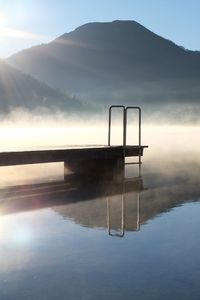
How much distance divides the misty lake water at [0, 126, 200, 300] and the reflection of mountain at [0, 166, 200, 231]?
0.7 inches

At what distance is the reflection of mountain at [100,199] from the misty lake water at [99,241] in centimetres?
2

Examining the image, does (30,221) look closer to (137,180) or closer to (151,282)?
(151,282)

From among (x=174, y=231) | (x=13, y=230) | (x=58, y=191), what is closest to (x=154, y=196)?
(x=58, y=191)

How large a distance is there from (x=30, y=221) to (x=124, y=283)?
3.84 meters

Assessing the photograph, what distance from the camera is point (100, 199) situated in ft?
41.7

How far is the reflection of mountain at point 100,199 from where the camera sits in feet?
34.4

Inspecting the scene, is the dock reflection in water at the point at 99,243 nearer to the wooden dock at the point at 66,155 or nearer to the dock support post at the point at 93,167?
the wooden dock at the point at 66,155

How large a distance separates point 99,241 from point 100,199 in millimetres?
4288

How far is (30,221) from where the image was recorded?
10000 millimetres

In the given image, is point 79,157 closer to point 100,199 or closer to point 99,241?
point 100,199

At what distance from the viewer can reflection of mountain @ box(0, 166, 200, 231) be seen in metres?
10.5

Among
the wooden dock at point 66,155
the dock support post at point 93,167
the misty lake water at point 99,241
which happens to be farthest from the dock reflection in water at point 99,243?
the dock support post at point 93,167

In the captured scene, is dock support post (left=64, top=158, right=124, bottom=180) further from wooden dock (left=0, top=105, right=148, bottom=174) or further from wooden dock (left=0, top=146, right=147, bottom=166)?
wooden dock (left=0, top=146, right=147, bottom=166)

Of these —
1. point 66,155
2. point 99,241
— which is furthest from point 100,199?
point 99,241
